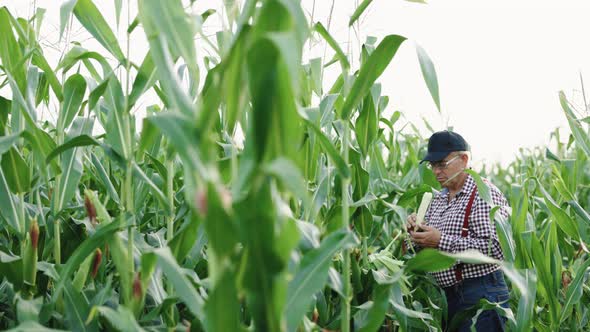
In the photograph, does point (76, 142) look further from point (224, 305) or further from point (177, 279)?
point (224, 305)

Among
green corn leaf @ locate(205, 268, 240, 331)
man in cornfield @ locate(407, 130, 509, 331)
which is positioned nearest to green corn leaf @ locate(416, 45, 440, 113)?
green corn leaf @ locate(205, 268, 240, 331)

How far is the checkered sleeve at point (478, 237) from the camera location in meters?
3.03

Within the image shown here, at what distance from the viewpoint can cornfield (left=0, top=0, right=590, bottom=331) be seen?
39.4 inches

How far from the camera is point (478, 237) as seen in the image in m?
3.08

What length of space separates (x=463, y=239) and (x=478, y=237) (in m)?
0.10

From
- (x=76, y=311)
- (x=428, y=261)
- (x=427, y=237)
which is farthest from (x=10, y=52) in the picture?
(x=427, y=237)

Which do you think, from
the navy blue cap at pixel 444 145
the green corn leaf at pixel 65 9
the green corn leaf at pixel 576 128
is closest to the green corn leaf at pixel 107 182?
the green corn leaf at pixel 65 9

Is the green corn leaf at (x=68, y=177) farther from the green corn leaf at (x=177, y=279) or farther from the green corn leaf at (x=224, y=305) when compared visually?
the green corn leaf at (x=224, y=305)

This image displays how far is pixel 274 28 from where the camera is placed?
103 centimetres

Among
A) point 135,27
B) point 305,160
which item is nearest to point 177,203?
point 305,160

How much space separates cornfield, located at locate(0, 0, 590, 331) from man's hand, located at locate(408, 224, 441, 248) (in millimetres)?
192

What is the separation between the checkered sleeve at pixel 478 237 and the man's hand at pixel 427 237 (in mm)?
35

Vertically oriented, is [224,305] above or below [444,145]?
above

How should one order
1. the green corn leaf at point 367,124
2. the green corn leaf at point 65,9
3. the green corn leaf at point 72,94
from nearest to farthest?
the green corn leaf at point 65,9 < the green corn leaf at point 72,94 < the green corn leaf at point 367,124
